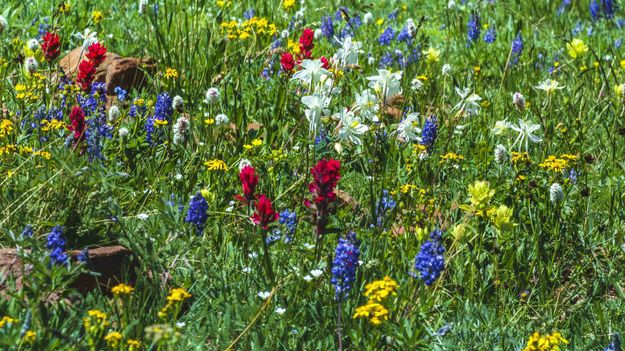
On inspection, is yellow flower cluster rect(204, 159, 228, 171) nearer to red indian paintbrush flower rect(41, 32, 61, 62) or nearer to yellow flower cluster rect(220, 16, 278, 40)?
red indian paintbrush flower rect(41, 32, 61, 62)

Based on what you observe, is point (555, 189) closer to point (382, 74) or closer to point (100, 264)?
point (382, 74)

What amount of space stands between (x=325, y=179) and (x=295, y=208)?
1.08m

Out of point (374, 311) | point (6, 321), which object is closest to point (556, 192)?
point (374, 311)

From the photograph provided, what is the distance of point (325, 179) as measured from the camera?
264cm

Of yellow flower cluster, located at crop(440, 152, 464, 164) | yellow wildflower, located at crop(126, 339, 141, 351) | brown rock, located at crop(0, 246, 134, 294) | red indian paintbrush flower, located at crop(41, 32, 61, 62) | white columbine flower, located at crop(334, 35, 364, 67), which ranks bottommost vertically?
brown rock, located at crop(0, 246, 134, 294)

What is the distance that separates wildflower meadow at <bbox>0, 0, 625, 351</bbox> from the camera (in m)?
2.71

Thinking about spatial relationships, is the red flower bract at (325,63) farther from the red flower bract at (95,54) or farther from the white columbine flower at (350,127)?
the red flower bract at (95,54)

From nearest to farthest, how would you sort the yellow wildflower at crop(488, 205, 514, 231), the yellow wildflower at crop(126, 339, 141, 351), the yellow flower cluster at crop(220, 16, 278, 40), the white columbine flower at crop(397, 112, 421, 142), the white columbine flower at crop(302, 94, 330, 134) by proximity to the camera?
the yellow wildflower at crop(126, 339, 141, 351)
the yellow wildflower at crop(488, 205, 514, 231)
the white columbine flower at crop(302, 94, 330, 134)
the white columbine flower at crop(397, 112, 421, 142)
the yellow flower cluster at crop(220, 16, 278, 40)

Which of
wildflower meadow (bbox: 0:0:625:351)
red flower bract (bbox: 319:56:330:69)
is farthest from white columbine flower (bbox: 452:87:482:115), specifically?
red flower bract (bbox: 319:56:330:69)

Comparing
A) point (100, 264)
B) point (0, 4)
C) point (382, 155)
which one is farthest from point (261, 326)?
point (0, 4)

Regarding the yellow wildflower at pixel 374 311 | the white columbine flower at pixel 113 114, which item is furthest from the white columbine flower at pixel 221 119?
the yellow wildflower at pixel 374 311

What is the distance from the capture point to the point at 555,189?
3494 millimetres

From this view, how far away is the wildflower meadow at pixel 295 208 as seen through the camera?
2713 mm

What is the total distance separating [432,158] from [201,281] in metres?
1.64
